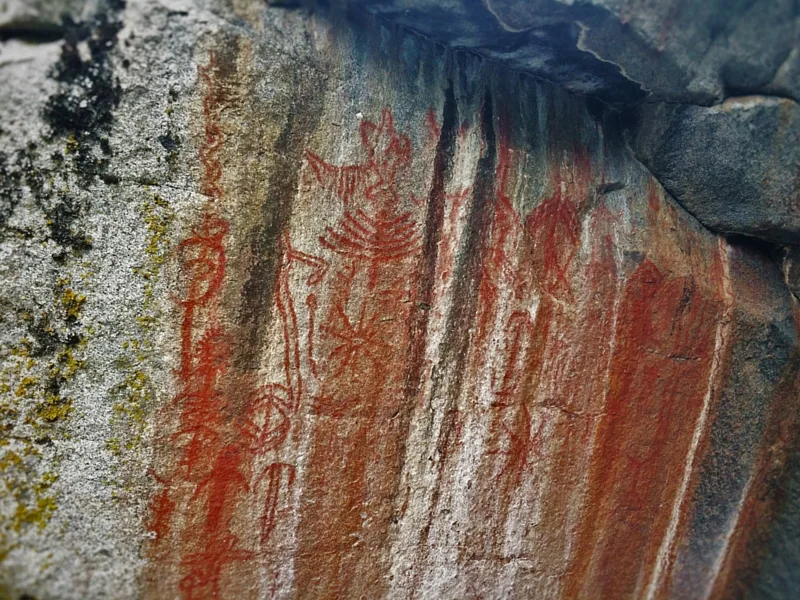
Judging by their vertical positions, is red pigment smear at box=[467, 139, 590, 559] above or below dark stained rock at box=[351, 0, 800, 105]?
below

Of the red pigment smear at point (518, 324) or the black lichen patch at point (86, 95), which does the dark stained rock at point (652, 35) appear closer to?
the red pigment smear at point (518, 324)

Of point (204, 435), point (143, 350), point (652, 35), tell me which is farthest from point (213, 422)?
point (652, 35)

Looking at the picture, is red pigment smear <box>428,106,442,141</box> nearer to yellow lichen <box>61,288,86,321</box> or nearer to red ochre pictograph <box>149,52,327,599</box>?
red ochre pictograph <box>149,52,327,599</box>

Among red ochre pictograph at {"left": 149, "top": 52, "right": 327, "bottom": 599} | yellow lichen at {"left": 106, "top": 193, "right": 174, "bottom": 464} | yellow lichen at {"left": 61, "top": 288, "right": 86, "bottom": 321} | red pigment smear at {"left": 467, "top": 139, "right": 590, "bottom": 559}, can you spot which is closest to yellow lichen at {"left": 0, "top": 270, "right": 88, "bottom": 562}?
yellow lichen at {"left": 61, "top": 288, "right": 86, "bottom": 321}

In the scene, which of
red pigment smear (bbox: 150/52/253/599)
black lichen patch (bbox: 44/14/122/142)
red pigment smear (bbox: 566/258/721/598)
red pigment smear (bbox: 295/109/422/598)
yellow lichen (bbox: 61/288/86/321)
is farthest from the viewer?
red pigment smear (bbox: 566/258/721/598)

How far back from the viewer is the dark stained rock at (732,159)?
307 cm

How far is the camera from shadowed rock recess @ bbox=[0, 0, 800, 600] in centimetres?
269

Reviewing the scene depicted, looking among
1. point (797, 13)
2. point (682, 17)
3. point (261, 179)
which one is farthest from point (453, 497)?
point (797, 13)

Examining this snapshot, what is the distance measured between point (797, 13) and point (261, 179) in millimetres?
2637

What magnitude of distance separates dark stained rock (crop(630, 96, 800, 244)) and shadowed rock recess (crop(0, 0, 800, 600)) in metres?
0.02

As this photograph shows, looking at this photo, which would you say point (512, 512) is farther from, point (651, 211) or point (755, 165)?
point (755, 165)

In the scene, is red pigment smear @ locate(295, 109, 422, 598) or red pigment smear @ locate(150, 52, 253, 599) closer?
red pigment smear @ locate(150, 52, 253, 599)

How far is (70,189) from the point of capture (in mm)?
2650

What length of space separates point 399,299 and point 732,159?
194 centimetres
